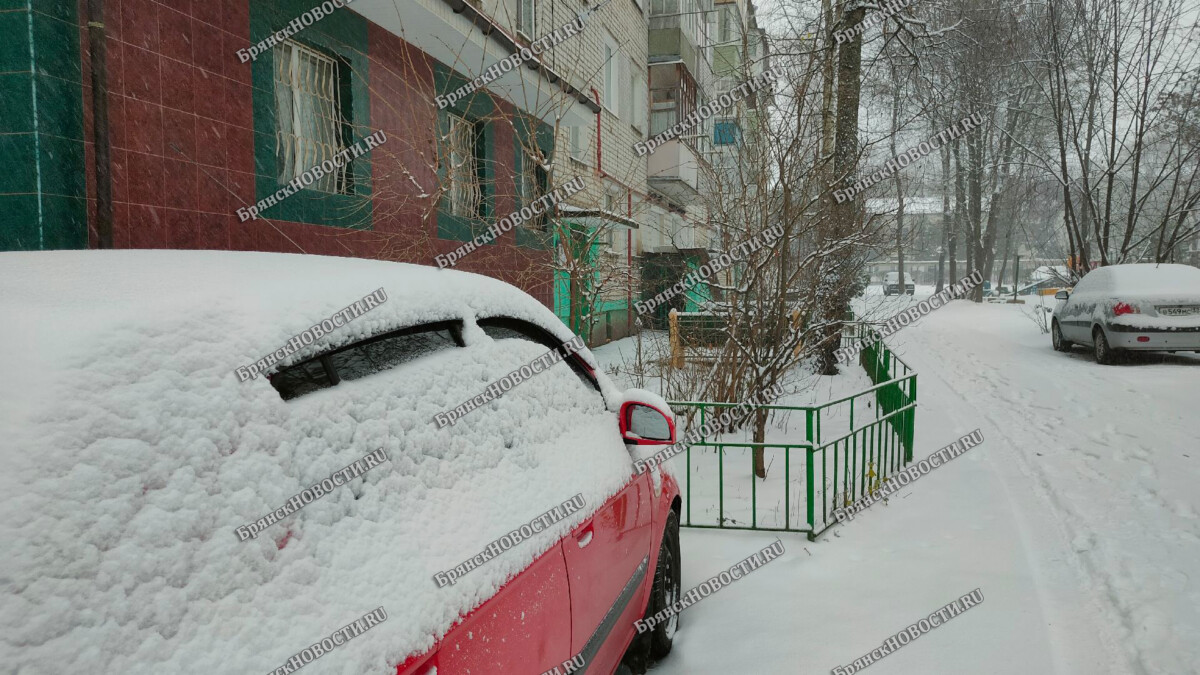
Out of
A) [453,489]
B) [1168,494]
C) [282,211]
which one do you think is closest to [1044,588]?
[1168,494]

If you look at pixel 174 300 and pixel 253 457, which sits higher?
pixel 174 300

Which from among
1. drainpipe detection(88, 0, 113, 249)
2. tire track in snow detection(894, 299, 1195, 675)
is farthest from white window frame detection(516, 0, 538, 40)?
tire track in snow detection(894, 299, 1195, 675)

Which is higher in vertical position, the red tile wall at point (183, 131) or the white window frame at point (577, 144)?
the white window frame at point (577, 144)

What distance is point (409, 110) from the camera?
28.9 feet

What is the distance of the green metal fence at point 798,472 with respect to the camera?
15.3 ft

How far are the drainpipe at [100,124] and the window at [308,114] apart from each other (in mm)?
1778

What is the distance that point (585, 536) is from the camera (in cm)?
210

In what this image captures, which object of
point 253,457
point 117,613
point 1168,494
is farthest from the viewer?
point 1168,494

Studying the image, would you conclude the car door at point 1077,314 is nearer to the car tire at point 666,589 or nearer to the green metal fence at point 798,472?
the green metal fence at point 798,472

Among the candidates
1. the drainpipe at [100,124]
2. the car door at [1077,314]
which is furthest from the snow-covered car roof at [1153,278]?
the drainpipe at [100,124]

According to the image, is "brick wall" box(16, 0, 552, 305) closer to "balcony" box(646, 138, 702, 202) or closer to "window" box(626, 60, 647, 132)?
"balcony" box(646, 138, 702, 202)

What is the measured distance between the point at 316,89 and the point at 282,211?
1.55 metres

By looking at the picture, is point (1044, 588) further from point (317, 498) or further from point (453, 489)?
point (317, 498)

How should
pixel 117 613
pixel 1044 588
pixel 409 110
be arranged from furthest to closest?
1. pixel 409 110
2. pixel 1044 588
3. pixel 117 613
